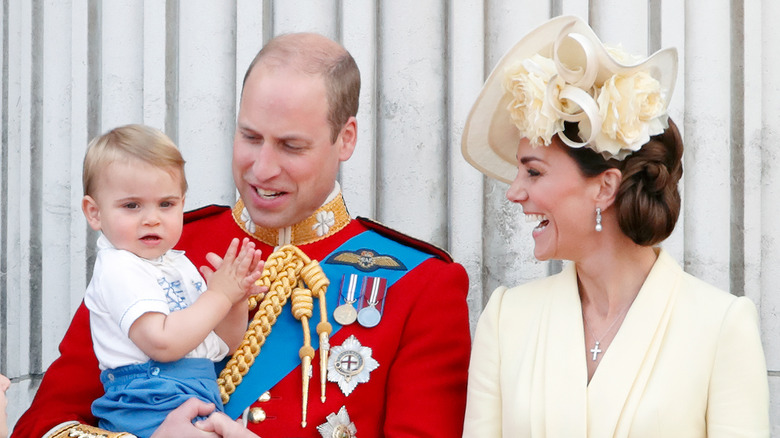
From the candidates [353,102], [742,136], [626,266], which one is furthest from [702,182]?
[353,102]

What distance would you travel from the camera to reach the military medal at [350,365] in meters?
2.90

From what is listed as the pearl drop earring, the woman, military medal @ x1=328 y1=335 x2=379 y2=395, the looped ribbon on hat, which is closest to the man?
military medal @ x1=328 y1=335 x2=379 y2=395

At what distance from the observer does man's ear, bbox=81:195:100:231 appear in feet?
8.92

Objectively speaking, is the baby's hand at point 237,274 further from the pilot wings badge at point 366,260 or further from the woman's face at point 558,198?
the woman's face at point 558,198

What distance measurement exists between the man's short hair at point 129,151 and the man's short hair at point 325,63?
462 millimetres

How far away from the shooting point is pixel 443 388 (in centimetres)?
292

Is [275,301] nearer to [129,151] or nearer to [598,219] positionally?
[129,151]

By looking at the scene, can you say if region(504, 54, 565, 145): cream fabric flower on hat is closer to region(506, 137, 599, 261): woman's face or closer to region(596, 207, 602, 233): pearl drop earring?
region(506, 137, 599, 261): woman's face

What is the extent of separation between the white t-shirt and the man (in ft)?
0.74

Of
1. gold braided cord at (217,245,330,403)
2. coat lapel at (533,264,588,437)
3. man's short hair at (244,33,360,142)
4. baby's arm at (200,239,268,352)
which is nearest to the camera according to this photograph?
coat lapel at (533,264,588,437)

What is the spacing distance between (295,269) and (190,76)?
112 centimetres

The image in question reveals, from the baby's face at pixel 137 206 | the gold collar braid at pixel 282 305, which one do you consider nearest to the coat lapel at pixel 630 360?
the gold collar braid at pixel 282 305

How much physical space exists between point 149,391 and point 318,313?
1.83 ft

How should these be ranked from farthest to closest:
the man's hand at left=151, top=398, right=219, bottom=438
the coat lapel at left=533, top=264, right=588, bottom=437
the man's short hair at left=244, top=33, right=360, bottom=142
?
the man's short hair at left=244, top=33, right=360, bottom=142
the coat lapel at left=533, top=264, right=588, bottom=437
the man's hand at left=151, top=398, right=219, bottom=438
